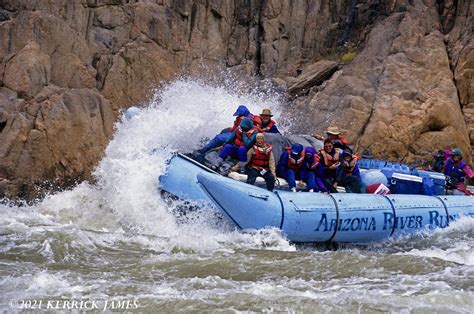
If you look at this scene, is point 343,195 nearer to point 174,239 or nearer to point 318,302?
point 174,239

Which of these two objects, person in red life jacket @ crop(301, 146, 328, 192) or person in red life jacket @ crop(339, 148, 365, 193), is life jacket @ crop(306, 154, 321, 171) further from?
person in red life jacket @ crop(339, 148, 365, 193)

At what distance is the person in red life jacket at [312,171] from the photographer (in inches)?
307

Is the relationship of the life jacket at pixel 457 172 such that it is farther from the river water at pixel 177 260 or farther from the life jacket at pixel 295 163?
the life jacket at pixel 295 163

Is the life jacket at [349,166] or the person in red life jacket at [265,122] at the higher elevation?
the person in red life jacket at [265,122]

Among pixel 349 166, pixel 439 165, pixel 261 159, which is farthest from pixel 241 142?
pixel 439 165

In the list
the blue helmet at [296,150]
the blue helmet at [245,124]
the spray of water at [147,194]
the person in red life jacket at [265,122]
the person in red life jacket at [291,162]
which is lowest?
the spray of water at [147,194]

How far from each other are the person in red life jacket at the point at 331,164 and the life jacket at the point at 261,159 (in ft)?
3.28

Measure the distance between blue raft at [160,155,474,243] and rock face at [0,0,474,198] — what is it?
13.2ft

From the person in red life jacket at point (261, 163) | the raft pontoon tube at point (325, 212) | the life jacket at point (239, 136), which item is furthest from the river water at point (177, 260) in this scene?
the life jacket at point (239, 136)

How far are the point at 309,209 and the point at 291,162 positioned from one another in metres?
1.05

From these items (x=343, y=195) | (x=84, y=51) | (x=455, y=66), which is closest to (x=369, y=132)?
(x=455, y=66)

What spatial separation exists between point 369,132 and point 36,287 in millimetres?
9072

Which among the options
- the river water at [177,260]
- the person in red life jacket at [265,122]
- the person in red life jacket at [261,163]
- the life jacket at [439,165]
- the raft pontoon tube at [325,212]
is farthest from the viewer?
the life jacket at [439,165]

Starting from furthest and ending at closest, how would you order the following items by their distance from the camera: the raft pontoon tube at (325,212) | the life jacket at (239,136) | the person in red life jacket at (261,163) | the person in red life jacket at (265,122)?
the person in red life jacket at (265,122)
the life jacket at (239,136)
the person in red life jacket at (261,163)
the raft pontoon tube at (325,212)
